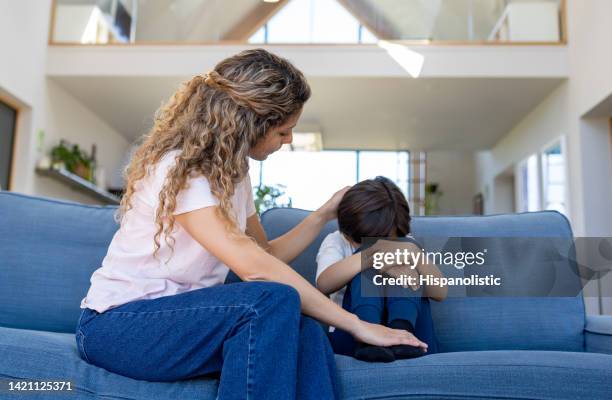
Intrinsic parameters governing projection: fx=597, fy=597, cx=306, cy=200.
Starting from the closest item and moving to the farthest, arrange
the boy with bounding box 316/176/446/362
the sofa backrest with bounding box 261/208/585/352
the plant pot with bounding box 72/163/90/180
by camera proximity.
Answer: the boy with bounding box 316/176/446/362 → the sofa backrest with bounding box 261/208/585/352 → the plant pot with bounding box 72/163/90/180

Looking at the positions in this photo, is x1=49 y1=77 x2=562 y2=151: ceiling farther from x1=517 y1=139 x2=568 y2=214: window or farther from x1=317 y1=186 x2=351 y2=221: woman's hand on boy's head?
x1=317 y1=186 x2=351 y2=221: woman's hand on boy's head

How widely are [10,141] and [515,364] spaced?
562 centimetres

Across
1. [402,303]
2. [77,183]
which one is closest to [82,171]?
[77,183]

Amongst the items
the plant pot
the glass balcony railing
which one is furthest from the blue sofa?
the plant pot

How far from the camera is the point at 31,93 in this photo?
583cm

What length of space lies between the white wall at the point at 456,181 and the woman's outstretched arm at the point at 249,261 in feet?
31.3

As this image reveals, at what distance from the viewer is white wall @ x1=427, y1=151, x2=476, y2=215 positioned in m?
10.6

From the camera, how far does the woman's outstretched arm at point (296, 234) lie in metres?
1.68

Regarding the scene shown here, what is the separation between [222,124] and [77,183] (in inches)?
224

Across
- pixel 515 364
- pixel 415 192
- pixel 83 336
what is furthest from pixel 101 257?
pixel 415 192

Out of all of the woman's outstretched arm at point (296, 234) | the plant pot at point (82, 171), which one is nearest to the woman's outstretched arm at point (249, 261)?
the woman's outstretched arm at point (296, 234)

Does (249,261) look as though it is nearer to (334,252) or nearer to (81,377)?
(81,377)

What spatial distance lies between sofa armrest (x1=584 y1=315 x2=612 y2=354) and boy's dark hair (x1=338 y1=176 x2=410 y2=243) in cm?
60

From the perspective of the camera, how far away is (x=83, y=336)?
1200mm
